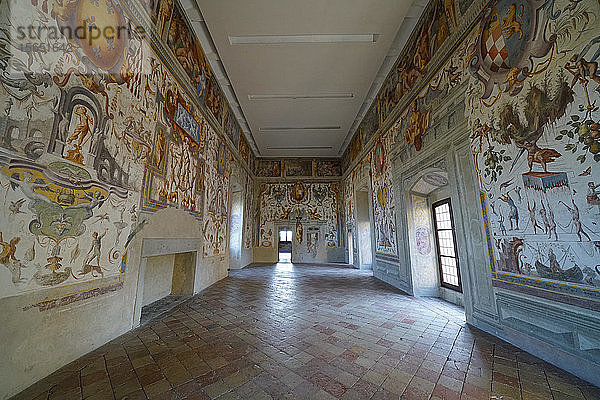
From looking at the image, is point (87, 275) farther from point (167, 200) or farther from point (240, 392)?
point (240, 392)

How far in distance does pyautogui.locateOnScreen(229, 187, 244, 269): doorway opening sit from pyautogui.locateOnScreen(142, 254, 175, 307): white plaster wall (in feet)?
15.7

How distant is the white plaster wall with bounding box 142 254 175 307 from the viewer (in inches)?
179

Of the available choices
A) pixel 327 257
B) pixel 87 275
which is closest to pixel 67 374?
pixel 87 275

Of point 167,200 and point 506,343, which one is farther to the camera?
point 167,200

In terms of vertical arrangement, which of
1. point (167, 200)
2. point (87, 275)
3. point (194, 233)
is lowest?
point (87, 275)

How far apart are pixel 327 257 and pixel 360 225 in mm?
3552

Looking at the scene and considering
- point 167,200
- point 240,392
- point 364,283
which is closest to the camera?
point 240,392

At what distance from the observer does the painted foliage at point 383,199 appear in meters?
6.37

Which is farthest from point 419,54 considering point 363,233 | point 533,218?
point 363,233

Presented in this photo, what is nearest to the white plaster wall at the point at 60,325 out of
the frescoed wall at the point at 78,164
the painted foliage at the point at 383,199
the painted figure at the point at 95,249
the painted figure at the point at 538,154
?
the frescoed wall at the point at 78,164

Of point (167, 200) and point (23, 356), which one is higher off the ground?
point (167, 200)

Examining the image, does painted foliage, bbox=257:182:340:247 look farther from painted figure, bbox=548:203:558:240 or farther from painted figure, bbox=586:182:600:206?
painted figure, bbox=586:182:600:206

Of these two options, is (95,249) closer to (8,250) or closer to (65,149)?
(8,250)

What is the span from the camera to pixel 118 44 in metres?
3.04
